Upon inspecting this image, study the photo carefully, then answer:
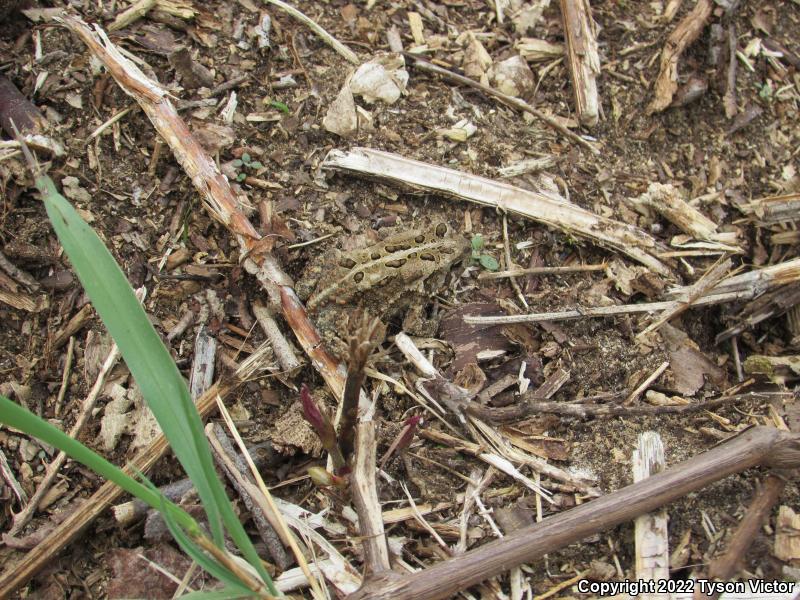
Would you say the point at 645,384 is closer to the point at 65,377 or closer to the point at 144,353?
the point at 144,353

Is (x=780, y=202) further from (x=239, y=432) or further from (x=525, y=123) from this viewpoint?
(x=239, y=432)

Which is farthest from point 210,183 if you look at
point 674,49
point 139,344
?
point 674,49

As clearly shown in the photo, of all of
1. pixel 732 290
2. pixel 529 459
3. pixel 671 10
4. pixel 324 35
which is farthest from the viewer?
pixel 671 10

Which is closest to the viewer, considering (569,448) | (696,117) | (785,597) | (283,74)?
(785,597)

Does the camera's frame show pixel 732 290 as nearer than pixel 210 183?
No

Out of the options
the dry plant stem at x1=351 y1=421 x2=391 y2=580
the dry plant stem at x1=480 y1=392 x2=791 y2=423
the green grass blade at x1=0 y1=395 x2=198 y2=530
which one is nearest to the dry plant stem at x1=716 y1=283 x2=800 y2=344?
the dry plant stem at x1=480 y1=392 x2=791 y2=423

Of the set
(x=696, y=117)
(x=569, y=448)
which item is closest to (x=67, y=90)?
(x=569, y=448)

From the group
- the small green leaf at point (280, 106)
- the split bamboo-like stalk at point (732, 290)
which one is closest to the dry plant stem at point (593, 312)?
the split bamboo-like stalk at point (732, 290)

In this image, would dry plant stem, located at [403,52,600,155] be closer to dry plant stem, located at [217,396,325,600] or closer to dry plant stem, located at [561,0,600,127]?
dry plant stem, located at [561,0,600,127]
